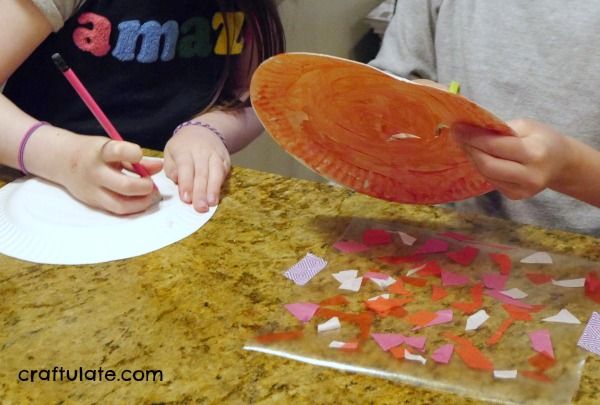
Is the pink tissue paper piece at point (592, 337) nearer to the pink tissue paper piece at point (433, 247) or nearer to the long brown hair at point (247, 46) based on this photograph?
the pink tissue paper piece at point (433, 247)

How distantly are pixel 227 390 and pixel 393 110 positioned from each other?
0.32 metres

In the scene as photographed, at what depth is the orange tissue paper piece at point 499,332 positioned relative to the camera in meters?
0.55

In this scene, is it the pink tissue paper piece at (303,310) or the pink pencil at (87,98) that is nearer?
the pink tissue paper piece at (303,310)

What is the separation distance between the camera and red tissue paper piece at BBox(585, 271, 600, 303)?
0.61m

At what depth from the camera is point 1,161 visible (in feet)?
2.72

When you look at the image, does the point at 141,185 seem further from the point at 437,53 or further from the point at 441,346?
the point at 437,53

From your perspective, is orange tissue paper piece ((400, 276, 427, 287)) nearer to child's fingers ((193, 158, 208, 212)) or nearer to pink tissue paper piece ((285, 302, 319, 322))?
pink tissue paper piece ((285, 302, 319, 322))

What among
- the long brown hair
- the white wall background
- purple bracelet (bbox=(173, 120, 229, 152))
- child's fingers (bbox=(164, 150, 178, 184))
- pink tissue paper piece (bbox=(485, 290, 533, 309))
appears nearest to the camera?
pink tissue paper piece (bbox=(485, 290, 533, 309))

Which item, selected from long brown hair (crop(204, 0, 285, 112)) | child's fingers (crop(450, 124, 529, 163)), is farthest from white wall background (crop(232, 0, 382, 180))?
child's fingers (crop(450, 124, 529, 163))

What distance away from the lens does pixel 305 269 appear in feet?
2.11

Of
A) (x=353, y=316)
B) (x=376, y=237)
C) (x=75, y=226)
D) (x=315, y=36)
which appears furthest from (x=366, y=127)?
(x=315, y=36)

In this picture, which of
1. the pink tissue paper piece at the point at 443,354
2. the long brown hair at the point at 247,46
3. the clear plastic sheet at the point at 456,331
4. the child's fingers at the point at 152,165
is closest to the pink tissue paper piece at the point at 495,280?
the clear plastic sheet at the point at 456,331

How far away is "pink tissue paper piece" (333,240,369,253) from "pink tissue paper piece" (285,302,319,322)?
0.11m

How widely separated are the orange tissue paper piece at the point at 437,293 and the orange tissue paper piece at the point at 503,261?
0.22ft
